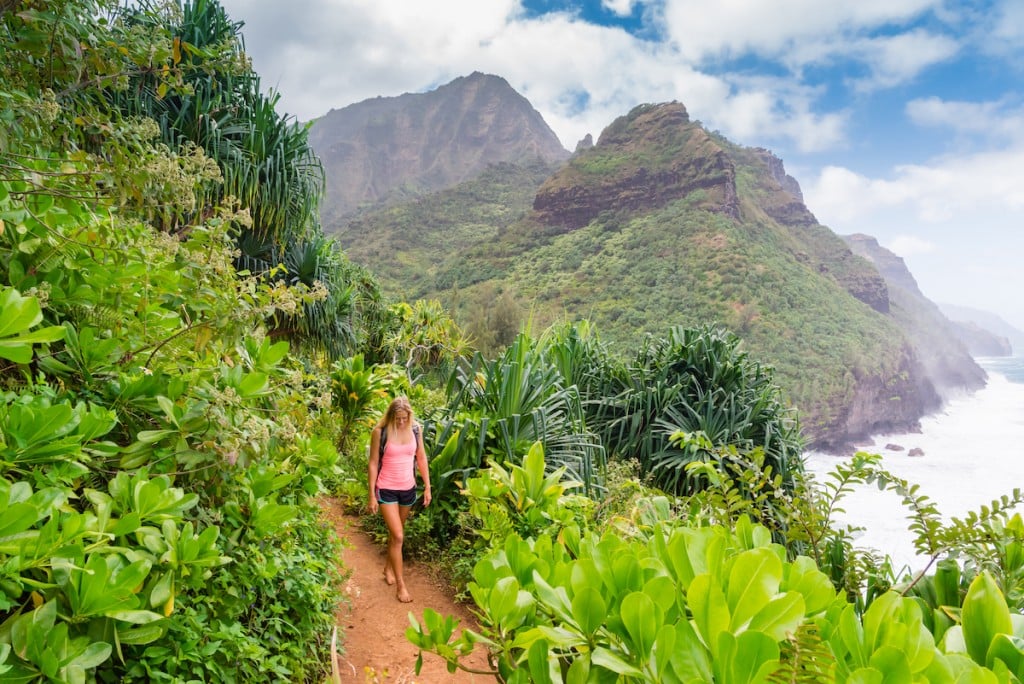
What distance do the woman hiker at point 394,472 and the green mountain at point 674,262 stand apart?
17.5 m

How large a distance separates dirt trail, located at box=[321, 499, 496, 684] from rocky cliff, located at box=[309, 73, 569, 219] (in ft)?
304

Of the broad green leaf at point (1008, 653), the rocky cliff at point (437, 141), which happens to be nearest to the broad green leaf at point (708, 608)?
the broad green leaf at point (1008, 653)

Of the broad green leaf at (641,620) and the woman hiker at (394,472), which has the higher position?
the broad green leaf at (641,620)

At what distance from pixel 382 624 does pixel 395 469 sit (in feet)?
2.80

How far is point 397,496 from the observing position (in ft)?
10.7

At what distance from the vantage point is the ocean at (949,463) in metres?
19.8

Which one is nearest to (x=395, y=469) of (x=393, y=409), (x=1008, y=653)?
(x=393, y=409)

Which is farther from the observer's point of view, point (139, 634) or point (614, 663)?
point (139, 634)

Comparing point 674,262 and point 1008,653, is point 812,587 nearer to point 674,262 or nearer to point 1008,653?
point 1008,653

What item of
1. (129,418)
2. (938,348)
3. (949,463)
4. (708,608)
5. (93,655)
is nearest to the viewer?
(708,608)

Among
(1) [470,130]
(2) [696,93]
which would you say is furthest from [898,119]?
(1) [470,130]

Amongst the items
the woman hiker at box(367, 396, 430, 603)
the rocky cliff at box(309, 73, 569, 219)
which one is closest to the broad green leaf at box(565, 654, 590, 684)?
the woman hiker at box(367, 396, 430, 603)

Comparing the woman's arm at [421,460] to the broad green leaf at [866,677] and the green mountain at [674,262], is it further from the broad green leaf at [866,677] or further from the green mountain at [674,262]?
the green mountain at [674,262]

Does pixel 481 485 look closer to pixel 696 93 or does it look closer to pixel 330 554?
pixel 330 554
